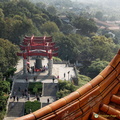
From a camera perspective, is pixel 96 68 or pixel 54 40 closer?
pixel 96 68

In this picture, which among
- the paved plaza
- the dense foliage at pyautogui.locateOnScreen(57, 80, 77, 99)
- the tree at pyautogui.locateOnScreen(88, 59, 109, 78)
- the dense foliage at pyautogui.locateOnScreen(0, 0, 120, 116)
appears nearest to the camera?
the paved plaza

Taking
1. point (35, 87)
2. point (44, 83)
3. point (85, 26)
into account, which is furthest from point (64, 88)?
point (85, 26)

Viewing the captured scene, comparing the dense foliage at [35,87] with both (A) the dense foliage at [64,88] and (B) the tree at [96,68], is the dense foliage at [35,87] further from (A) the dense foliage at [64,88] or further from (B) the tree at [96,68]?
(B) the tree at [96,68]

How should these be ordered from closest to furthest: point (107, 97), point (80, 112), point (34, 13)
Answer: point (80, 112) < point (107, 97) < point (34, 13)

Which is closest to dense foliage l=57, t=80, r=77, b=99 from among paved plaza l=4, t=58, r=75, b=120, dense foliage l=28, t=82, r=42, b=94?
paved plaza l=4, t=58, r=75, b=120

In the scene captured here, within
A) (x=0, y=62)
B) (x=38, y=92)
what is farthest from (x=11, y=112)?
(x=0, y=62)

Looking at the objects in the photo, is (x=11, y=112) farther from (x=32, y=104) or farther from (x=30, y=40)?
(x=30, y=40)

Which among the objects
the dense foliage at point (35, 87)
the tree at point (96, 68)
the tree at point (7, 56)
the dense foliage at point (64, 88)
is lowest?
the tree at point (96, 68)

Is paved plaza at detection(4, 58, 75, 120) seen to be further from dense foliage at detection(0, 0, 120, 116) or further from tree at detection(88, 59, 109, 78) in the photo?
tree at detection(88, 59, 109, 78)

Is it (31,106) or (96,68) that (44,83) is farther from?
(96,68)

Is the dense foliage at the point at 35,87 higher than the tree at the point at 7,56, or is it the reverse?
the tree at the point at 7,56

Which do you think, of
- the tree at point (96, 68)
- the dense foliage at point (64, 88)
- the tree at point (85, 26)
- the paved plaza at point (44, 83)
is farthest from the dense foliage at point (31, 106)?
the tree at point (85, 26)
